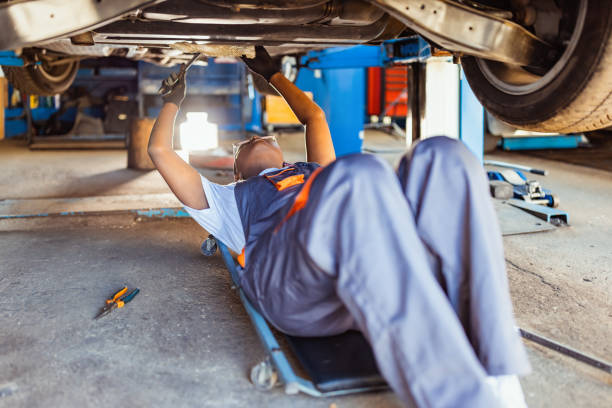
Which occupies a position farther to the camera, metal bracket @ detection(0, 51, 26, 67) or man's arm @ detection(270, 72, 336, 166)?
metal bracket @ detection(0, 51, 26, 67)

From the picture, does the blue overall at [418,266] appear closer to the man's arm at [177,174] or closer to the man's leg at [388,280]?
the man's leg at [388,280]

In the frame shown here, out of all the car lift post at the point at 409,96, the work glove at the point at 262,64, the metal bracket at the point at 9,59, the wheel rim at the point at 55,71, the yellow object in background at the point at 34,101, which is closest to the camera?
the work glove at the point at 262,64

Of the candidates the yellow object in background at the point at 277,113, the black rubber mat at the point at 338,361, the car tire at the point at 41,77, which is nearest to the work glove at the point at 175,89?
the black rubber mat at the point at 338,361

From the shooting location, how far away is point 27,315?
1.69 meters

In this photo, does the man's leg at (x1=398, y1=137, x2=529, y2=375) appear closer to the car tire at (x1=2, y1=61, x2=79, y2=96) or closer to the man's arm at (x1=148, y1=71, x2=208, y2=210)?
the man's arm at (x1=148, y1=71, x2=208, y2=210)

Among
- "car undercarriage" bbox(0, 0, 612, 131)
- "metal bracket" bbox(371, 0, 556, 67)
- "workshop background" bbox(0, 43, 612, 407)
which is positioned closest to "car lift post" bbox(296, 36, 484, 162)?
"workshop background" bbox(0, 43, 612, 407)

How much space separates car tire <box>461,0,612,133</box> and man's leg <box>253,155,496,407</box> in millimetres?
759

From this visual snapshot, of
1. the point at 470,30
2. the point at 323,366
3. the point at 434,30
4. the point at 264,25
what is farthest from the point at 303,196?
the point at 264,25

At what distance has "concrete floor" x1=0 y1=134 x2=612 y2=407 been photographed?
1.25 metres

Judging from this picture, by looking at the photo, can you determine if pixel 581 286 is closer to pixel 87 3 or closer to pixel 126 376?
pixel 126 376

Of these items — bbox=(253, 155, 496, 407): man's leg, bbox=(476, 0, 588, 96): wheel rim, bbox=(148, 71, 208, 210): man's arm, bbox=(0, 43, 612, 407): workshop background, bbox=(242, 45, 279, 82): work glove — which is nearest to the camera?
bbox=(253, 155, 496, 407): man's leg

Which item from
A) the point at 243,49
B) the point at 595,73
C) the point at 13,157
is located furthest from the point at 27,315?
the point at 13,157

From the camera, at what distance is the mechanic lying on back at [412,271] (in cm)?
95

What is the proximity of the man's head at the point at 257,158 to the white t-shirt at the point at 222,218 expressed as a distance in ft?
0.47
